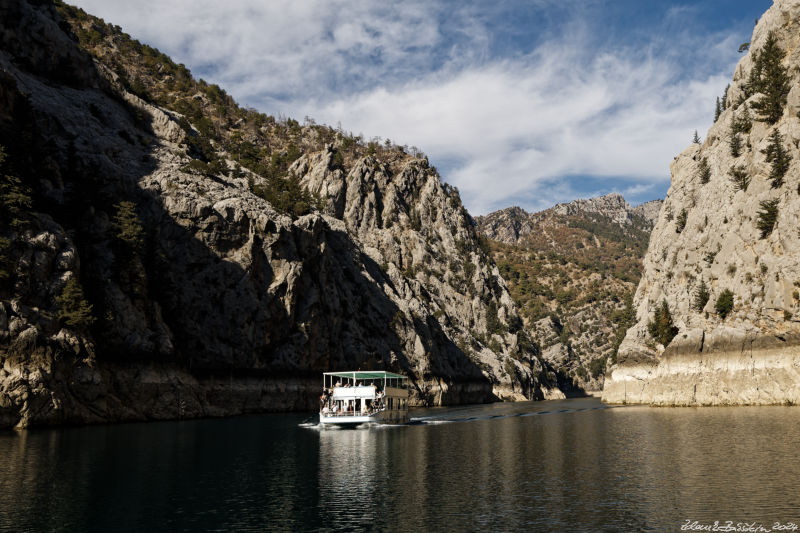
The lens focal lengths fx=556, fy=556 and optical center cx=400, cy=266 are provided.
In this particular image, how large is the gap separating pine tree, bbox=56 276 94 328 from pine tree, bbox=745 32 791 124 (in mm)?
112720

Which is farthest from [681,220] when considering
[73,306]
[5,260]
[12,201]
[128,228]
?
[5,260]

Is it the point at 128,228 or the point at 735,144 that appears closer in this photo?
the point at 128,228

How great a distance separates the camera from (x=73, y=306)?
215 ft

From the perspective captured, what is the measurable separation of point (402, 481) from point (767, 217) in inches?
3197

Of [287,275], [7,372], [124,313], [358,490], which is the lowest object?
[358,490]

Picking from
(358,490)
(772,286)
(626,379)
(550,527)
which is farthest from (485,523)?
(626,379)

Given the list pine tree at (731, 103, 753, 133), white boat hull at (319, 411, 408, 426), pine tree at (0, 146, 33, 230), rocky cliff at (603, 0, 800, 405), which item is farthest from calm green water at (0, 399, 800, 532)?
pine tree at (731, 103, 753, 133)

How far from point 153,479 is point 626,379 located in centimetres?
10638

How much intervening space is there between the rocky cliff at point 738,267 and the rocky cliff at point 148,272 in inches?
2571

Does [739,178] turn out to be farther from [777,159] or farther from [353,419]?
[353,419]

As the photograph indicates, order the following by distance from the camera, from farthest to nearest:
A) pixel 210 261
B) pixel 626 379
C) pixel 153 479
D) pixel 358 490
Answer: pixel 626 379, pixel 210 261, pixel 153 479, pixel 358 490

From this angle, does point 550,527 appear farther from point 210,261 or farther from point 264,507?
point 210,261

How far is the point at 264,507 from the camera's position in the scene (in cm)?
2703

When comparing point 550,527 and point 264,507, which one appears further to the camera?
point 264,507
